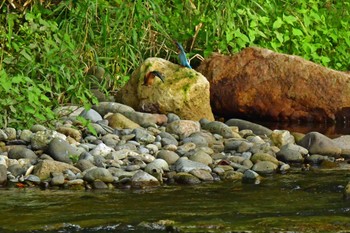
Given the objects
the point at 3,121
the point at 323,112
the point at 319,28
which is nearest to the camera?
the point at 3,121

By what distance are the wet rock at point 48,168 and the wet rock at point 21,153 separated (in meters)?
0.32

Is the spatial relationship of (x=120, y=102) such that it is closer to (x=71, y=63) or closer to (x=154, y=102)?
(x=154, y=102)

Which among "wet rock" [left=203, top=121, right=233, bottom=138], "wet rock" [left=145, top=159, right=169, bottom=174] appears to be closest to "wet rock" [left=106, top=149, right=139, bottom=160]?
"wet rock" [left=145, top=159, right=169, bottom=174]

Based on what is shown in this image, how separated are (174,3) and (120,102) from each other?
169cm

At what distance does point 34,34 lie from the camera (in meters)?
8.88

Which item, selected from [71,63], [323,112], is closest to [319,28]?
[323,112]

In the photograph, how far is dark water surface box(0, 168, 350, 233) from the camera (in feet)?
16.9

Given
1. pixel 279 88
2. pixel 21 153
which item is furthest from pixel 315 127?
pixel 21 153

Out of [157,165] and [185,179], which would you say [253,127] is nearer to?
[157,165]

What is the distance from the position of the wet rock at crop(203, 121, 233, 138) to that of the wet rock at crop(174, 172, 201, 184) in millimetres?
1801

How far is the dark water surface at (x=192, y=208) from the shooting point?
5156 mm

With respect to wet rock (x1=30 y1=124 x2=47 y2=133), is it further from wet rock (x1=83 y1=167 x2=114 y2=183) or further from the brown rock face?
the brown rock face

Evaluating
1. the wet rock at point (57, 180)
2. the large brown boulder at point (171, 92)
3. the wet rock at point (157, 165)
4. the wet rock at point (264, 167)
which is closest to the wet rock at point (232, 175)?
the wet rock at point (264, 167)

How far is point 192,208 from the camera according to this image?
5891 mm
